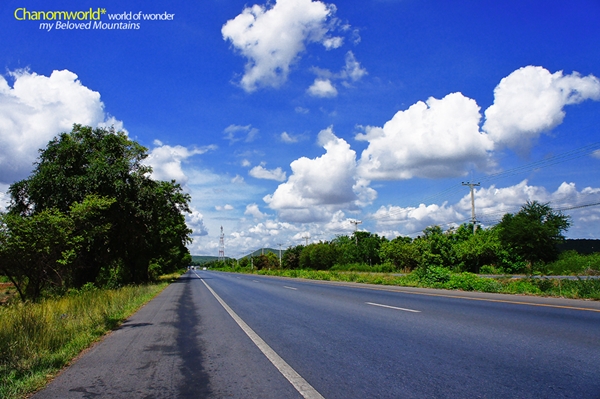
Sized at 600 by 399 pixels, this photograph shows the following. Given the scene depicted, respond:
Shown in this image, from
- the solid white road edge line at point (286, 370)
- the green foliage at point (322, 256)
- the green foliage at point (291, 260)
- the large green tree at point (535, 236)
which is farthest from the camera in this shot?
the green foliage at point (291, 260)

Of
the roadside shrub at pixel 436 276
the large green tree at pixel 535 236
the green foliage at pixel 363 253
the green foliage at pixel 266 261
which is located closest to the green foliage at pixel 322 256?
the green foliage at pixel 363 253

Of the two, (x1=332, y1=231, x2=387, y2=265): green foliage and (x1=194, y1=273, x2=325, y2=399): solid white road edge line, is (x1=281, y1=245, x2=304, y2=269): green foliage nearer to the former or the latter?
(x1=332, y1=231, x2=387, y2=265): green foliage

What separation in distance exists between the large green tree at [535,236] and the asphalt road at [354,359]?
40.8 m

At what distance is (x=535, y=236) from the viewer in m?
45.3

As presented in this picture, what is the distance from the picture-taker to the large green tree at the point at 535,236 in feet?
149

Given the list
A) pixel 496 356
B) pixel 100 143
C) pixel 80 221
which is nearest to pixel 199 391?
pixel 496 356

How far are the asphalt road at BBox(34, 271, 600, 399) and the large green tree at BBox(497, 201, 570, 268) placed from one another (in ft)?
134

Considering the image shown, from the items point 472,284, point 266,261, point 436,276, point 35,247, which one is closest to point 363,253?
point 266,261

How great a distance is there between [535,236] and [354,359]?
47509 millimetres

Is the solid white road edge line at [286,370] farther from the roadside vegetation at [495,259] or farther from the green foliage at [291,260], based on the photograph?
the green foliage at [291,260]

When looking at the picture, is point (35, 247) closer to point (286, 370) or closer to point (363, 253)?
point (286, 370)

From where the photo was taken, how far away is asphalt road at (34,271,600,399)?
455 centimetres

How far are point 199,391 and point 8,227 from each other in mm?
14487

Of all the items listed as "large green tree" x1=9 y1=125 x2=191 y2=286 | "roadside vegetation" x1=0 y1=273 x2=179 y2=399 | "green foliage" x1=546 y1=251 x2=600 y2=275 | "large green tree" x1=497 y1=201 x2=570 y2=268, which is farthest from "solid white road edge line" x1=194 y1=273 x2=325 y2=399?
"large green tree" x1=497 y1=201 x2=570 y2=268
